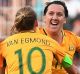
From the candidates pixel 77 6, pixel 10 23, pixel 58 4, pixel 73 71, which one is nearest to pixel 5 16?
pixel 10 23

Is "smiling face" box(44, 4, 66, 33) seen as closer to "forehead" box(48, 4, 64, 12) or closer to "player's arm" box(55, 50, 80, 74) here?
"forehead" box(48, 4, 64, 12)

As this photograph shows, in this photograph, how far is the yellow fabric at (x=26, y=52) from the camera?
11.4 feet

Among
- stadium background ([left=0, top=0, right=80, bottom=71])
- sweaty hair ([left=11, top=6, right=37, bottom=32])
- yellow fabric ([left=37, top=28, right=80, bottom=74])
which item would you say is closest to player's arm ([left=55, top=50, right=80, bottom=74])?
sweaty hair ([left=11, top=6, right=37, bottom=32])

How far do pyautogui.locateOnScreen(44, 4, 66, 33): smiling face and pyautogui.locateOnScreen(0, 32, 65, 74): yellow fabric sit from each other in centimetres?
90

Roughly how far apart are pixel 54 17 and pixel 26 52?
1.06 m

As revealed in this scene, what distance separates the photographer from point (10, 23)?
7789 millimetres

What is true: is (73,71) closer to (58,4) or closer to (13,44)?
(13,44)

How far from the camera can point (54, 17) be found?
4.46 meters

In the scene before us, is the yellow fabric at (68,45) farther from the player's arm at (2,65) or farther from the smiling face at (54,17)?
the player's arm at (2,65)

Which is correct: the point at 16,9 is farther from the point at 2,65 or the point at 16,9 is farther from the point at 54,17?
the point at 2,65

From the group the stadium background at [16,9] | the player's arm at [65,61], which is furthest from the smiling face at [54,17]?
the stadium background at [16,9]

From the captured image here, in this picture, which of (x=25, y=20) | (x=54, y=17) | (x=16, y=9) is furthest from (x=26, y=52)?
(x=16, y=9)

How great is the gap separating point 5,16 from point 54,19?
3.50m

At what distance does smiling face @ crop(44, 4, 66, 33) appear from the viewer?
4484mm
